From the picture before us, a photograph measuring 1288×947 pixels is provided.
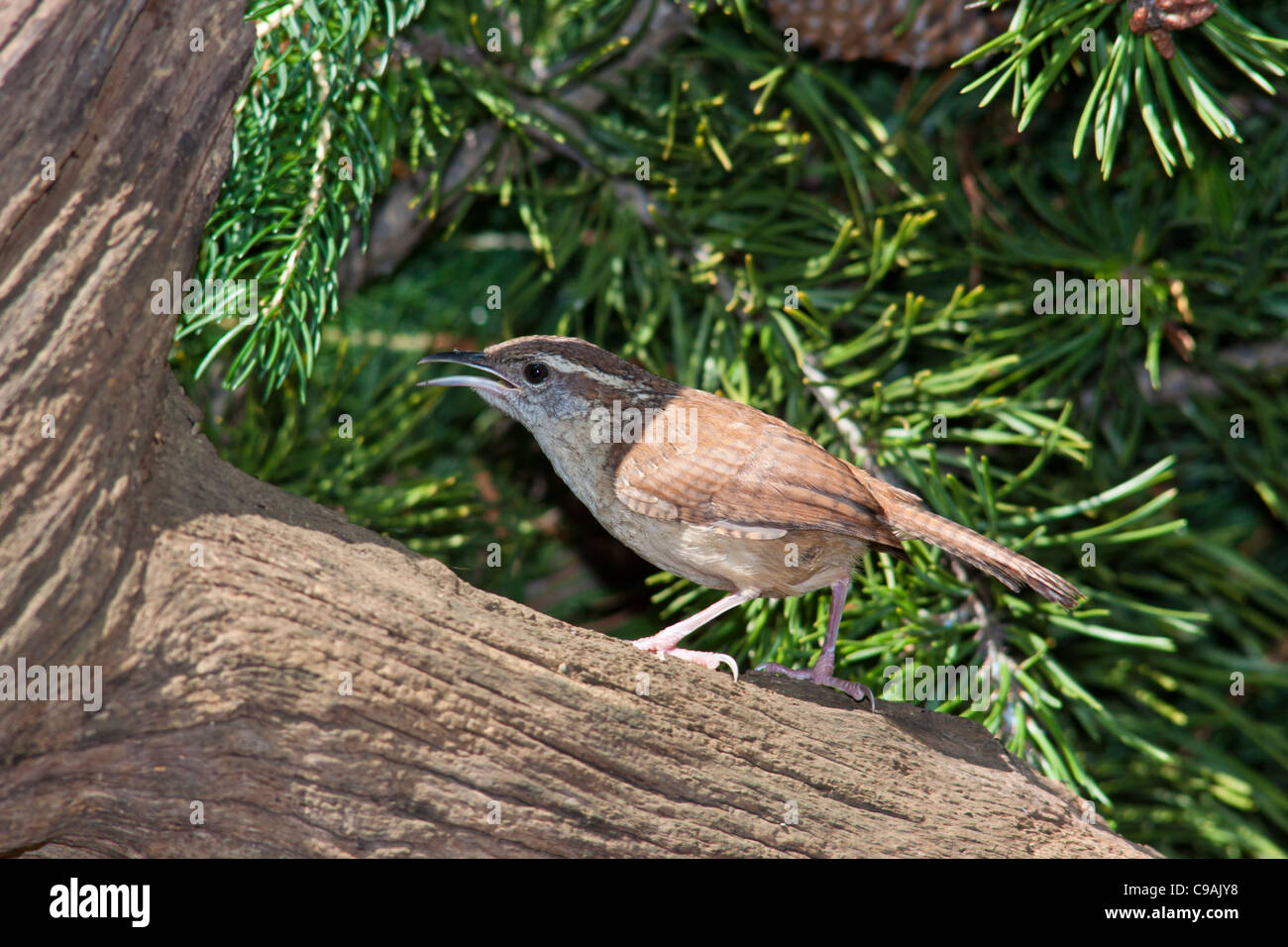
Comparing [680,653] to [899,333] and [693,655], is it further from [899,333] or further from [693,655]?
[899,333]

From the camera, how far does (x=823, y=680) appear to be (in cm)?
271

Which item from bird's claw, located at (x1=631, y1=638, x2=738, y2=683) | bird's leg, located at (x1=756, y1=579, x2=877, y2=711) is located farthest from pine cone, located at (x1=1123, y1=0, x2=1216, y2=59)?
bird's claw, located at (x1=631, y1=638, x2=738, y2=683)

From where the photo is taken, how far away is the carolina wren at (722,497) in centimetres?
274

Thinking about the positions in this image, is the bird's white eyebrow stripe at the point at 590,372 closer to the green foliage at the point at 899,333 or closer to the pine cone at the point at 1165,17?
the green foliage at the point at 899,333

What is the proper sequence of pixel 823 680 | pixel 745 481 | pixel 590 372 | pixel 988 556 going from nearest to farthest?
pixel 988 556
pixel 823 680
pixel 745 481
pixel 590 372

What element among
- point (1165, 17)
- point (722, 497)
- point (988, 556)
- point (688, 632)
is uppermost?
point (1165, 17)

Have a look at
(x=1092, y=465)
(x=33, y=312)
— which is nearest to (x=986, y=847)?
(x=1092, y=465)

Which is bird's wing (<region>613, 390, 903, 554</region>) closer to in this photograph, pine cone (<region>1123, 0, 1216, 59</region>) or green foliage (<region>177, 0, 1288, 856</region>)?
green foliage (<region>177, 0, 1288, 856</region>)

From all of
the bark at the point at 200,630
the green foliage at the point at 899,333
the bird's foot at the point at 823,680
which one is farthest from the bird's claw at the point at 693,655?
the bark at the point at 200,630

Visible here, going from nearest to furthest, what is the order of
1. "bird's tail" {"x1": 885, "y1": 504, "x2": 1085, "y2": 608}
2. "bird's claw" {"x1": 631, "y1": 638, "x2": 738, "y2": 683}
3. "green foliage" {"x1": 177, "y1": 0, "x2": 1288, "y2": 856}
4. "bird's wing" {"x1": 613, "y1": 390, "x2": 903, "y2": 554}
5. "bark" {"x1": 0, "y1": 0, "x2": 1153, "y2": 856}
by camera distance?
"bark" {"x1": 0, "y1": 0, "x2": 1153, "y2": 856} → "bird's tail" {"x1": 885, "y1": 504, "x2": 1085, "y2": 608} → "bird's claw" {"x1": 631, "y1": 638, "x2": 738, "y2": 683} → "bird's wing" {"x1": 613, "y1": 390, "x2": 903, "y2": 554} → "green foliage" {"x1": 177, "y1": 0, "x2": 1288, "y2": 856}

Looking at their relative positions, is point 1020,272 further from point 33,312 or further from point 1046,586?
point 33,312

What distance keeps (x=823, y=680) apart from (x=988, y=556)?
0.50 m

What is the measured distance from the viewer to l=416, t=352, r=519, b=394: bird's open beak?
3084 millimetres

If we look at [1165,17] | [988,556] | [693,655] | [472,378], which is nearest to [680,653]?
[693,655]
